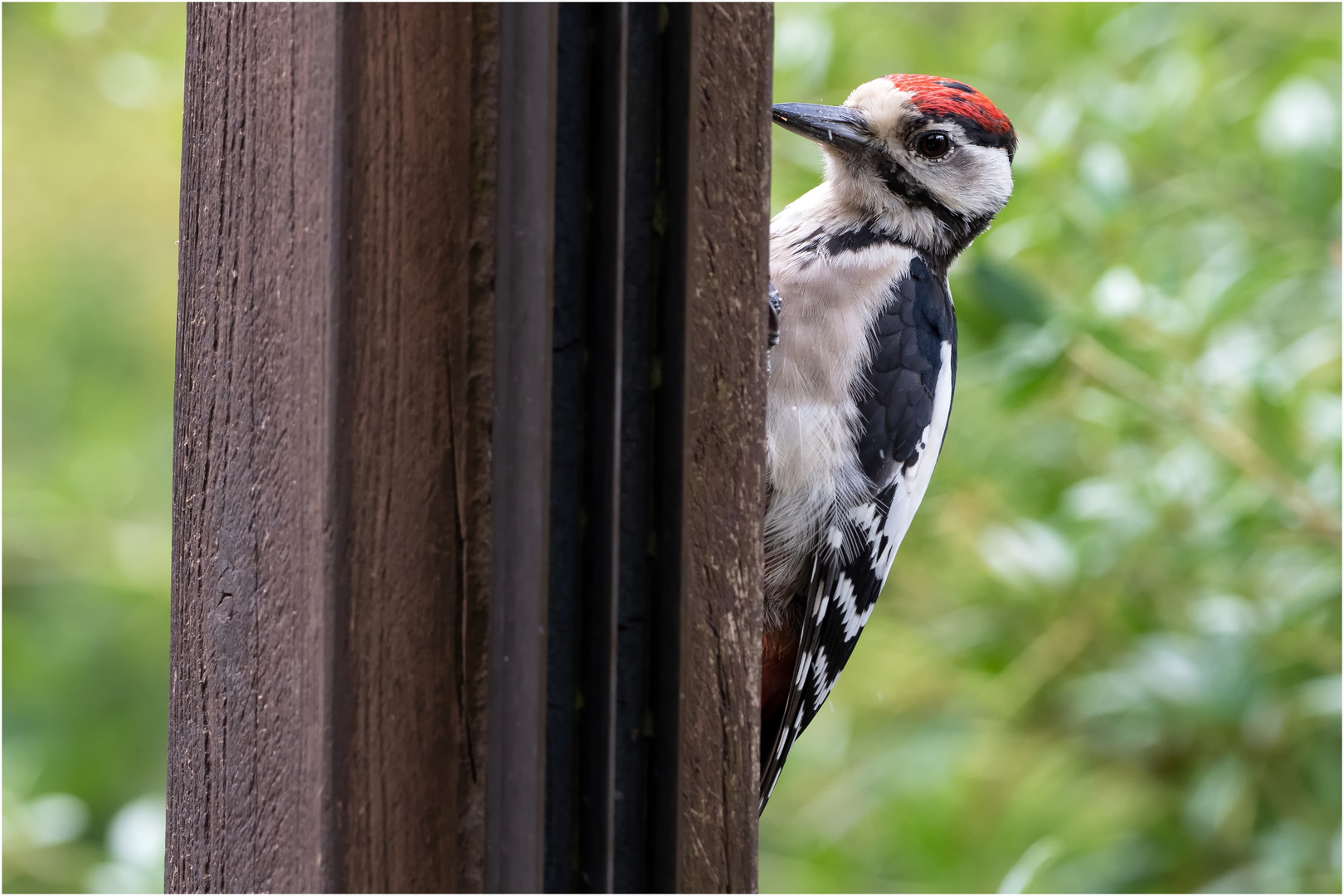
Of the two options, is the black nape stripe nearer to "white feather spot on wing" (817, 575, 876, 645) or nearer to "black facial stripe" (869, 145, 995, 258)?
"black facial stripe" (869, 145, 995, 258)

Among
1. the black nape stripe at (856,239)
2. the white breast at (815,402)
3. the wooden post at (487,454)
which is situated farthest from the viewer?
the black nape stripe at (856,239)

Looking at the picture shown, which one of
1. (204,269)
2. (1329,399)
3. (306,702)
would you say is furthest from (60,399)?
(1329,399)

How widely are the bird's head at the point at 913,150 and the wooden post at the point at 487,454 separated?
762mm

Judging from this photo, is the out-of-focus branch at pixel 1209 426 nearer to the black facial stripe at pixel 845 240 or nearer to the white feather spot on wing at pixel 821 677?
the black facial stripe at pixel 845 240

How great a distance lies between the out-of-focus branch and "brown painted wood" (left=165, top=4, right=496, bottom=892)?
954 mm

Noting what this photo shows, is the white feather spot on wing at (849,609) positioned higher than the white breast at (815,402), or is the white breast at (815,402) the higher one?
the white breast at (815,402)

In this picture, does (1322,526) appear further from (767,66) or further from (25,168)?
(25,168)

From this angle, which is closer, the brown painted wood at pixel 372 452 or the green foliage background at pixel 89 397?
the brown painted wood at pixel 372 452

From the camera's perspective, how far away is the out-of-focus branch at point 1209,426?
1367 mm

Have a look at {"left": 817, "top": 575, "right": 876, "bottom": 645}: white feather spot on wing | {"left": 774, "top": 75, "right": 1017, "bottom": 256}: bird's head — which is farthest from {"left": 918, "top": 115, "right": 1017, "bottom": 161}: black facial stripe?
{"left": 817, "top": 575, "right": 876, "bottom": 645}: white feather spot on wing

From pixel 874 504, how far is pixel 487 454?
2.45ft

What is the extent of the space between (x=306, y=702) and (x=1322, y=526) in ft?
4.07

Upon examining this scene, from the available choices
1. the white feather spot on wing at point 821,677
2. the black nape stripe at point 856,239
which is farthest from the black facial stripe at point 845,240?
the white feather spot on wing at point 821,677

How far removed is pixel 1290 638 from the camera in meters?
1.47
